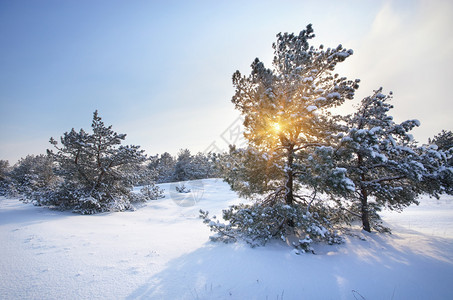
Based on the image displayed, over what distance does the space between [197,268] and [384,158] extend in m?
5.65

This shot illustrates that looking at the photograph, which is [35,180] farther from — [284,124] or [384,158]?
[384,158]

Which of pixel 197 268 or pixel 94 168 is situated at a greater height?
pixel 94 168

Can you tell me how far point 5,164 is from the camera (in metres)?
33.4

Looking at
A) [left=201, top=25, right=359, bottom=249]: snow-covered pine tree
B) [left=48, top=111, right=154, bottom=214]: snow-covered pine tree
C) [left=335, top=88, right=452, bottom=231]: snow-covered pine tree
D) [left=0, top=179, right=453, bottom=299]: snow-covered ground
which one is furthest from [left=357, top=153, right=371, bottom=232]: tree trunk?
[left=48, top=111, right=154, bottom=214]: snow-covered pine tree

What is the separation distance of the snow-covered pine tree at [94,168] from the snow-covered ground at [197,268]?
12.1 ft

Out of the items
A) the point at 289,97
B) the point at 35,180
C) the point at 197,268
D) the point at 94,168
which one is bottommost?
the point at 197,268

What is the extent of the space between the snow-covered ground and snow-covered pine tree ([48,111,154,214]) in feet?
12.1

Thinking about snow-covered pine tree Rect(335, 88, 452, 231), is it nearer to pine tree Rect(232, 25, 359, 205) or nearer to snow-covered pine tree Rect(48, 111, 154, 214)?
pine tree Rect(232, 25, 359, 205)

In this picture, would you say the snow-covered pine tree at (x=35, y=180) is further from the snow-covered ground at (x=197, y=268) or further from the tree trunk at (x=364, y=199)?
the tree trunk at (x=364, y=199)

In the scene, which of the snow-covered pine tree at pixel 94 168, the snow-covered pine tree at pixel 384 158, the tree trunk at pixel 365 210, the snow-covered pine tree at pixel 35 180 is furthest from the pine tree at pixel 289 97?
the snow-covered pine tree at pixel 35 180

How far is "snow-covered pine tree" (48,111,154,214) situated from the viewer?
33.8 feet

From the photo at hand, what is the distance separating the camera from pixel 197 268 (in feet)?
14.3

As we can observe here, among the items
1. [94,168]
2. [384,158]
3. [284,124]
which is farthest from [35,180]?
[384,158]

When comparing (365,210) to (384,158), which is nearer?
A: (384,158)
